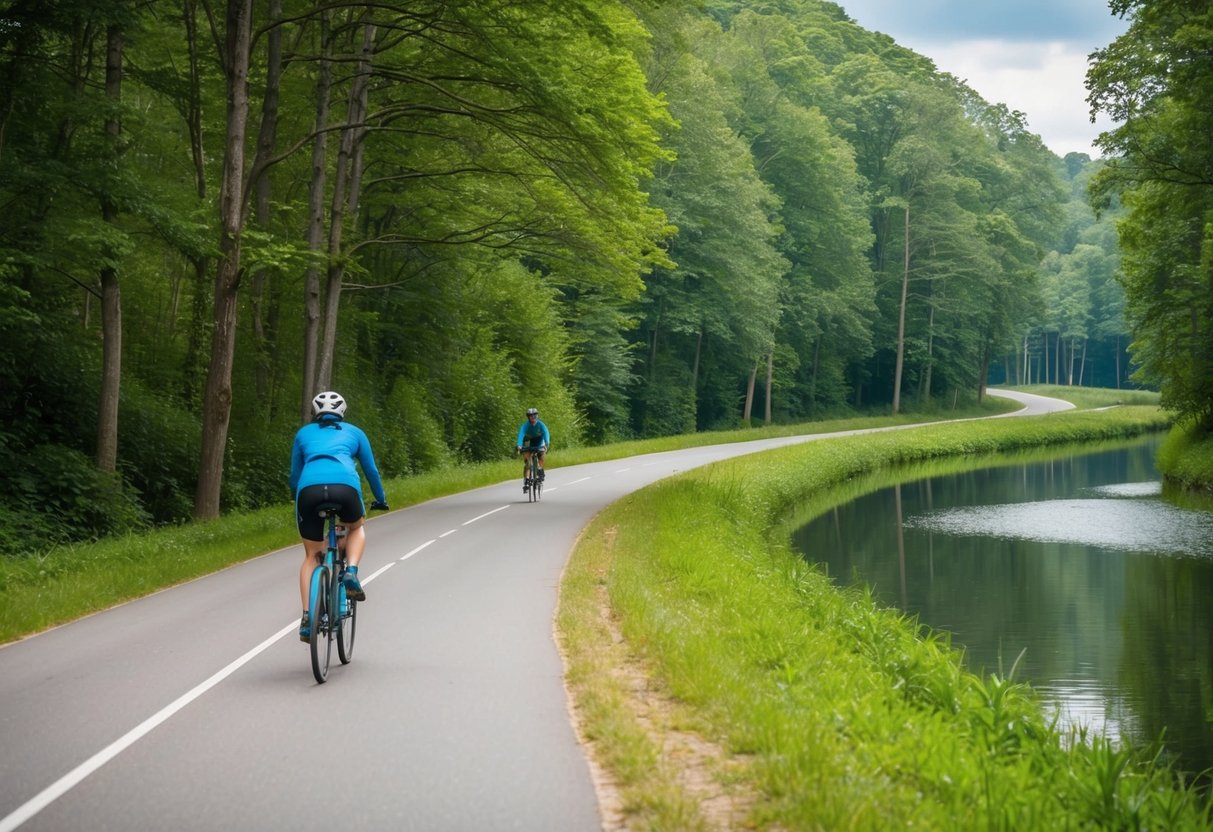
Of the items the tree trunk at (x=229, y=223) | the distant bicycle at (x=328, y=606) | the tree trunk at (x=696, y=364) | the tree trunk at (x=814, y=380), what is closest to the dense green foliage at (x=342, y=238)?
the tree trunk at (x=229, y=223)

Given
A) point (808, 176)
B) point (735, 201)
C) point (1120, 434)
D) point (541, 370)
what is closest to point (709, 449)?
point (541, 370)

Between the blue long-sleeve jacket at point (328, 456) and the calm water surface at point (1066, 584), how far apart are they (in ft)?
20.8

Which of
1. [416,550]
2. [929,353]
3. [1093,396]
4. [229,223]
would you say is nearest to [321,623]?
[416,550]

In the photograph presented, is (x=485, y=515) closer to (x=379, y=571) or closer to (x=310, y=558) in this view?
(x=379, y=571)

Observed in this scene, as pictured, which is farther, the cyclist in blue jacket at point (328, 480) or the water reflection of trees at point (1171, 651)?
the water reflection of trees at point (1171, 651)

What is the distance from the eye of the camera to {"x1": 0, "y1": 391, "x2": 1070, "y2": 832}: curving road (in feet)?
18.0

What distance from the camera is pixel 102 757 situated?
633cm

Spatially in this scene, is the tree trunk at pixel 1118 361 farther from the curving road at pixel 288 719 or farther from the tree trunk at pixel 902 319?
the curving road at pixel 288 719

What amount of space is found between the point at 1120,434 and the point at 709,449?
31.9 metres

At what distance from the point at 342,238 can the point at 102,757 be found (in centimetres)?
2094

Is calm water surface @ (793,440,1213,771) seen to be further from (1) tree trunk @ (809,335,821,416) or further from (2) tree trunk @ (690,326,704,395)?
(1) tree trunk @ (809,335,821,416)

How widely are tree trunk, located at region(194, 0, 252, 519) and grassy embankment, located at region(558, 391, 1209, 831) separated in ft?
22.1

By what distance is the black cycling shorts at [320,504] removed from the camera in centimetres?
845

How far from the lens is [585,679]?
26.5 feet
